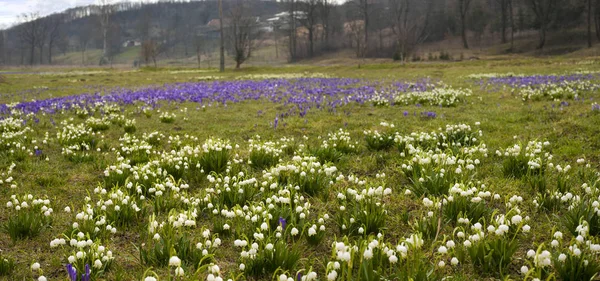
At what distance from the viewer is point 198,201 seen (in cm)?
500

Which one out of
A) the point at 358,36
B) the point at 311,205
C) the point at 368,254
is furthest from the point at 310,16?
the point at 368,254

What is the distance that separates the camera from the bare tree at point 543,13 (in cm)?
6516

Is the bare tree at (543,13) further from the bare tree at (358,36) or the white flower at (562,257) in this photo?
the white flower at (562,257)

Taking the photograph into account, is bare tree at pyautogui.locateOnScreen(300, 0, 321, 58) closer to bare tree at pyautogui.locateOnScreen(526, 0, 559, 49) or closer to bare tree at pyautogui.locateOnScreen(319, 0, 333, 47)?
bare tree at pyautogui.locateOnScreen(319, 0, 333, 47)

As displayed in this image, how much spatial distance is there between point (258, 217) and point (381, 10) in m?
112

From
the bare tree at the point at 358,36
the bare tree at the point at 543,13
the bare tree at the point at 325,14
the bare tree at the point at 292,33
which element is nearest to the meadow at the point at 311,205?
the bare tree at the point at 358,36

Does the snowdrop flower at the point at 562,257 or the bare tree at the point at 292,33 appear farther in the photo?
the bare tree at the point at 292,33

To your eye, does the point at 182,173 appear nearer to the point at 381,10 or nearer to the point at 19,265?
the point at 19,265

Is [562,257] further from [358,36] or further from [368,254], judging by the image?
[358,36]

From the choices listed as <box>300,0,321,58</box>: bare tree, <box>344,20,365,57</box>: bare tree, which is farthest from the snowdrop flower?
<box>300,0,321,58</box>: bare tree

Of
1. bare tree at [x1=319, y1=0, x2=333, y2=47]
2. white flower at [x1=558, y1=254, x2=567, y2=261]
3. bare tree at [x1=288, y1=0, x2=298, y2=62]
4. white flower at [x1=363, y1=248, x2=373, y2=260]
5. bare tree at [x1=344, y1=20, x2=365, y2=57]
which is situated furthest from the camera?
bare tree at [x1=319, y1=0, x2=333, y2=47]

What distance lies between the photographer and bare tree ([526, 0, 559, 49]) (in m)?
65.2

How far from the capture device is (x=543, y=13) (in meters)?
68.1

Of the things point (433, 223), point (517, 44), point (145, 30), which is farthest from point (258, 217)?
point (145, 30)
